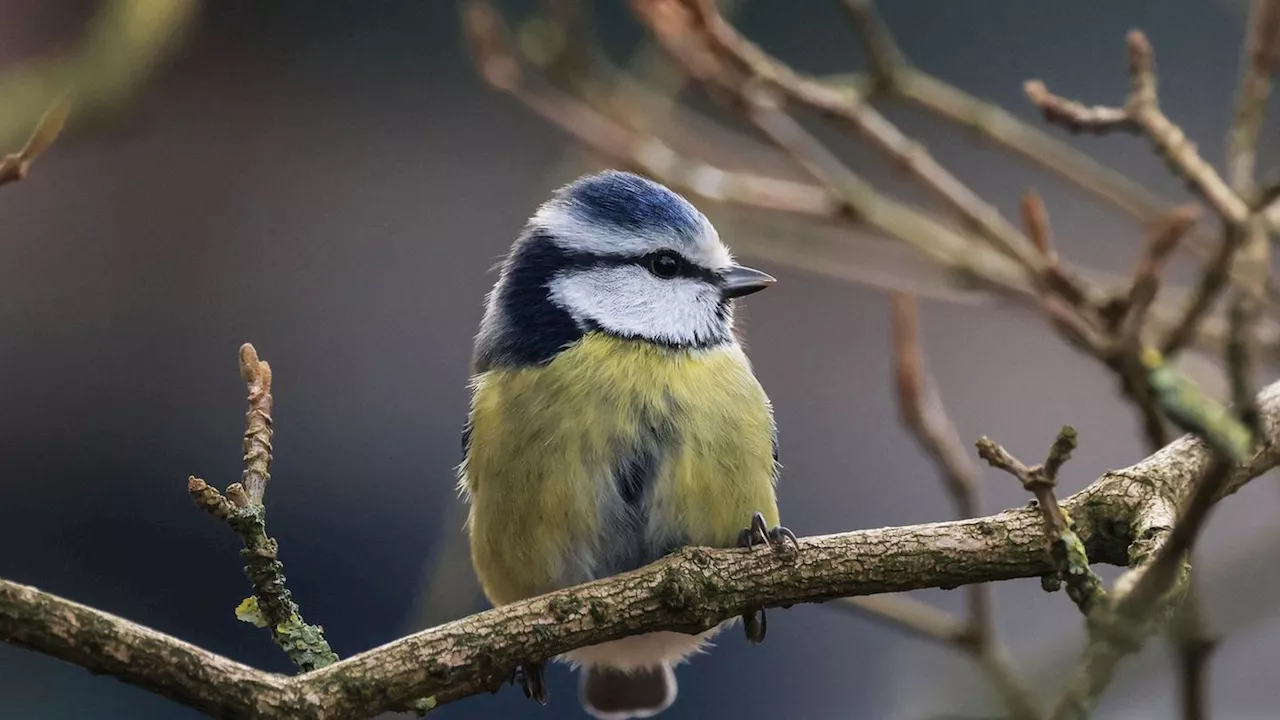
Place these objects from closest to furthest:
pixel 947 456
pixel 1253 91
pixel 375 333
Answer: pixel 1253 91, pixel 947 456, pixel 375 333

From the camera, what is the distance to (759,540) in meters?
1.51

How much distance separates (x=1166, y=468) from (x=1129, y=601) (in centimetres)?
47

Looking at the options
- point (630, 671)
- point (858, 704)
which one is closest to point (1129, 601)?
point (630, 671)

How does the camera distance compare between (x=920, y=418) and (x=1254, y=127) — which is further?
(x=920, y=418)

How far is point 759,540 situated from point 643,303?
0.43 meters

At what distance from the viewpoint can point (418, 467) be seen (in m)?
3.29

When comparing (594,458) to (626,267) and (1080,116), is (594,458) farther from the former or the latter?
(1080,116)

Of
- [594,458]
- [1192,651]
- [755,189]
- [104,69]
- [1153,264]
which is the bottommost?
[1192,651]

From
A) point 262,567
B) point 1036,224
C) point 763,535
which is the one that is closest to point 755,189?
point 1036,224

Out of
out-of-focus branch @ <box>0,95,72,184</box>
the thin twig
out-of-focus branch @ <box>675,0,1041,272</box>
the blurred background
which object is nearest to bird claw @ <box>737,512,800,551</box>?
the thin twig

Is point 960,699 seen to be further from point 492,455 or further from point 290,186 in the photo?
point 290,186

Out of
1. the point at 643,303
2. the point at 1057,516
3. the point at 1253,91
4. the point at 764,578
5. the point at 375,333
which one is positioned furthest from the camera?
the point at 375,333

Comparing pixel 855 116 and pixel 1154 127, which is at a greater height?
pixel 855 116

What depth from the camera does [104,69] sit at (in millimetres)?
1393
